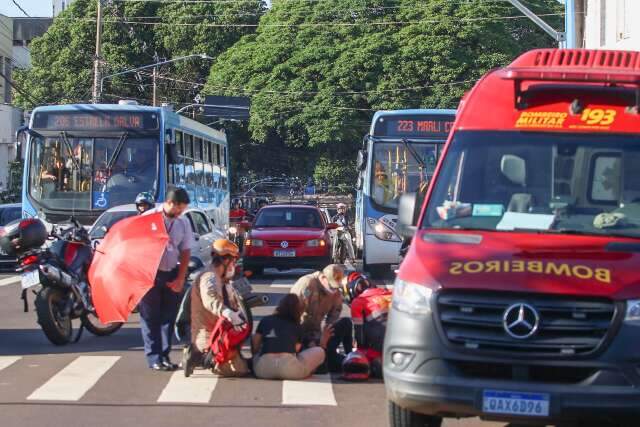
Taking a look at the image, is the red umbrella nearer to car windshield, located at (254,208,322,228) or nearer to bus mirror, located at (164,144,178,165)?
bus mirror, located at (164,144,178,165)

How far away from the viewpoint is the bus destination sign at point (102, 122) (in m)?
21.8

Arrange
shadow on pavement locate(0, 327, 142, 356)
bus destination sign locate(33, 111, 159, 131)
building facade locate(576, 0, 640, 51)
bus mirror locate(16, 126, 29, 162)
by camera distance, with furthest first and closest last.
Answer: building facade locate(576, 0, 640, 51) < bus destination sign locate(33, 111, 159, 131) < bus mirror locate(16, 126, 29, 162) < shadow on pavement locate(0, 327, 142, 356)

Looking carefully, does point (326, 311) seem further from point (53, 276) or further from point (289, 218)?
point (289, 218)

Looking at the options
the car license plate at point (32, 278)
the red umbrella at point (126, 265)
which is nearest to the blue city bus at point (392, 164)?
the car license plate at point (32, 278)

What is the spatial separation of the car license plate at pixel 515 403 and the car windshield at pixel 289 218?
17467 mm

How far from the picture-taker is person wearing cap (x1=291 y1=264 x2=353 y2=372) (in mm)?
11148

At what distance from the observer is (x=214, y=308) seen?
10531mm

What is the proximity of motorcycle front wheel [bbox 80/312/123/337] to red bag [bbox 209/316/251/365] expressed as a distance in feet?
10.8

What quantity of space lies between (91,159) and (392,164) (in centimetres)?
606

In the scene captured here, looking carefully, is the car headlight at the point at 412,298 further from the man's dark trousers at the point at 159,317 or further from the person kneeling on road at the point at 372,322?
the man's dark trousers at the point at 159,317

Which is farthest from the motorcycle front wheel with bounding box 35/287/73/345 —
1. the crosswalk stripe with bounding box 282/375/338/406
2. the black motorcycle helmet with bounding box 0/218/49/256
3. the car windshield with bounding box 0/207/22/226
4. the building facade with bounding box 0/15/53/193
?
the building facade with bounding box 0/15/53/193

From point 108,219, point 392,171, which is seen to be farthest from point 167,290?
point 392,171

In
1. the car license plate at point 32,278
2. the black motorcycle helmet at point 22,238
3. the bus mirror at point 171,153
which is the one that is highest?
the bus mirror at point 171,153

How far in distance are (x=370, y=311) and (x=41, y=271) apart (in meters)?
4.03
